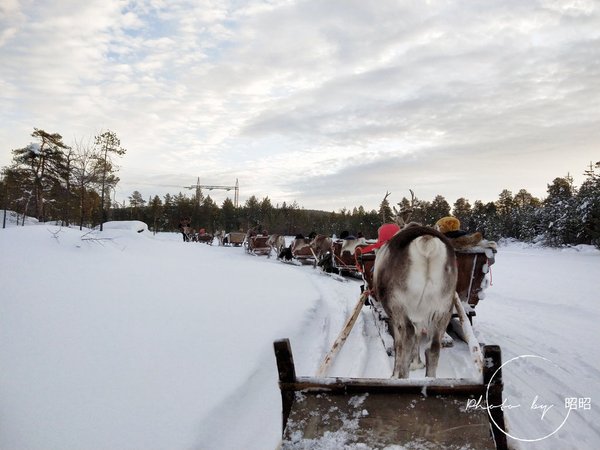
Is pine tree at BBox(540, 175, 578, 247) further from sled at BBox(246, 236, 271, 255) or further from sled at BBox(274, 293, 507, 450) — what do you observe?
sled at BBox(274, 293, 507, 450)

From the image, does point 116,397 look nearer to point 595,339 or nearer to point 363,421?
point 363,421

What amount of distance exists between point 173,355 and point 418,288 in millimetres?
2580

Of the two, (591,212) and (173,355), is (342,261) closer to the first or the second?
(173,355)

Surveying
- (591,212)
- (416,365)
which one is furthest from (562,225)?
(416,365)

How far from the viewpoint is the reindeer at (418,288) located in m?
3.42

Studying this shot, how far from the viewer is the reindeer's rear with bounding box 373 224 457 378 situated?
3422 mm

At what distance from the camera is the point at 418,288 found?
3.43 m

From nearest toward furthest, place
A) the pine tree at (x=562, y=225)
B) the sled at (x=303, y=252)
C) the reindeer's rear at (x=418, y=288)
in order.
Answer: the reindeer's rear at (x=418, y=288) → the sled at (x=303, y=252) → the pine tree at (x=562, y=225)

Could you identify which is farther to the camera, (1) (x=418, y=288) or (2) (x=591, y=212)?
(2) (x=591, y=212)

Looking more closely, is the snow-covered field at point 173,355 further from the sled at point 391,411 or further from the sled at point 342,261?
the sled at point 342,261

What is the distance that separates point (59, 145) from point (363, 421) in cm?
4224

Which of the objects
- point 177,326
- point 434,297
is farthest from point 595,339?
point 177,326

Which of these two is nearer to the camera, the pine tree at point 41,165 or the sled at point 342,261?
the sled at point 342,261

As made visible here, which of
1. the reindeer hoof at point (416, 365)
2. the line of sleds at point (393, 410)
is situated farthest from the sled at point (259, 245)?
the line of sleds at point (393, 410)
